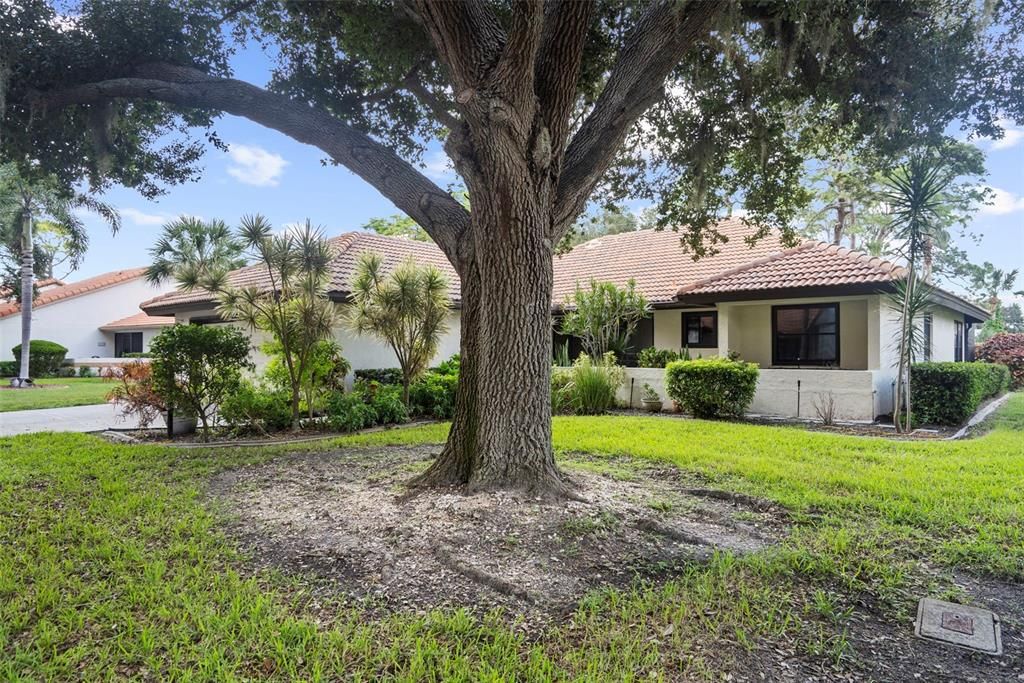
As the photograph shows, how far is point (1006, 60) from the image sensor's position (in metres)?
6.06

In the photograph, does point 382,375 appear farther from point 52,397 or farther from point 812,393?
point 52,397

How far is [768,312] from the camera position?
13930mm

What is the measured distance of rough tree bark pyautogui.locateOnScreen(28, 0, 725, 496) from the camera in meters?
4.84

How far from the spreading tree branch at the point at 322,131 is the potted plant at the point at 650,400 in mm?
8494

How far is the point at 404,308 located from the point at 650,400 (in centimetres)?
603

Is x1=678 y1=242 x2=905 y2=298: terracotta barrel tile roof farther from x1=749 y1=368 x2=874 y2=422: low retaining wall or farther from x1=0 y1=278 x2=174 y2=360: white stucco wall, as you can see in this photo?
x1=0 y1=278 x2=174 y2=360: white stucco wall

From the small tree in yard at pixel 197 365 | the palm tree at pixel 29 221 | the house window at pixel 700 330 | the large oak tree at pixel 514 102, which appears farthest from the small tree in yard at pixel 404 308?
the palm tree at pixel 29 221

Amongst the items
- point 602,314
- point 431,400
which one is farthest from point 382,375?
point 602,314

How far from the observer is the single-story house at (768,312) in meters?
11.3

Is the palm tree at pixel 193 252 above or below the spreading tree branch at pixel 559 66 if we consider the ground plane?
below

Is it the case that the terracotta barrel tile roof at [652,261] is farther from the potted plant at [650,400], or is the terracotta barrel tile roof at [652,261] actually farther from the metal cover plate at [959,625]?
the metal cover plate at [959,625]

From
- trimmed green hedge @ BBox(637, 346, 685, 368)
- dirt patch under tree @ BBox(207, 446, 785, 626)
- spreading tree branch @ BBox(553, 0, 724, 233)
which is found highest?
spreading tree branch @ BBox(553, 0, 724, 233)

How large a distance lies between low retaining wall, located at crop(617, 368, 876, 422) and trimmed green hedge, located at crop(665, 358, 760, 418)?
0.42 meters

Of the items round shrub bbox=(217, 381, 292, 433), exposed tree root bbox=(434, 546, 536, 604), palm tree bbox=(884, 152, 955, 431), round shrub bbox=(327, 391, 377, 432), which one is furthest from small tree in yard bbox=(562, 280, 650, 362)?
exposed tree root bbox=(434, 546, 536, 604)
